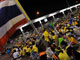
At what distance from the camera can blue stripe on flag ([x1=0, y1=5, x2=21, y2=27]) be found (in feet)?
9.85

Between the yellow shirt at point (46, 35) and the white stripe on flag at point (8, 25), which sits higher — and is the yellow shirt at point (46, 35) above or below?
below

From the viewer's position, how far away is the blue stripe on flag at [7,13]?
3004mm

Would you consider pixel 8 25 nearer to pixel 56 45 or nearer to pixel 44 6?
pixel 56 45

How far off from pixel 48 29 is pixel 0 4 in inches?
146

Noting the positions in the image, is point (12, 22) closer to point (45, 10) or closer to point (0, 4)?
point (0, 4)

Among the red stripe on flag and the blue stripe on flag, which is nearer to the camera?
the red stripe on flag

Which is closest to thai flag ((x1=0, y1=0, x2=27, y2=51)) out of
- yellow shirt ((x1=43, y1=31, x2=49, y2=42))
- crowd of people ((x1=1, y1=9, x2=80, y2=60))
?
crowd of people ((x1=1, y1=9, x2=80, y2=60))

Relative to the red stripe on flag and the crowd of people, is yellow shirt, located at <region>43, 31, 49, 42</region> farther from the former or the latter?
the red stripe on flag

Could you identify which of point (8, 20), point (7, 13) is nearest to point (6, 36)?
point (8, 20)

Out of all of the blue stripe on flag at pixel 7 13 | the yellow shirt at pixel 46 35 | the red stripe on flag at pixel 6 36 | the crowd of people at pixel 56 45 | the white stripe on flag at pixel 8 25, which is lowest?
the crowd of people at pixel 56 45

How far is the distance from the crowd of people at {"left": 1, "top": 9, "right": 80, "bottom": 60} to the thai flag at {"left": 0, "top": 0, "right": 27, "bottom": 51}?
1966mm

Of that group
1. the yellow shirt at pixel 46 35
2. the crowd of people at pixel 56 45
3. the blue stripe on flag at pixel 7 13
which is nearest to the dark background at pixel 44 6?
the crowd of people at pixel 56 45

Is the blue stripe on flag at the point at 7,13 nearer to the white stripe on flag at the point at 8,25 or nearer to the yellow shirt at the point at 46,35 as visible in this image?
the white stripe on flag at the point at 8,25

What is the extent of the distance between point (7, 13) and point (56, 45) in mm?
2743
